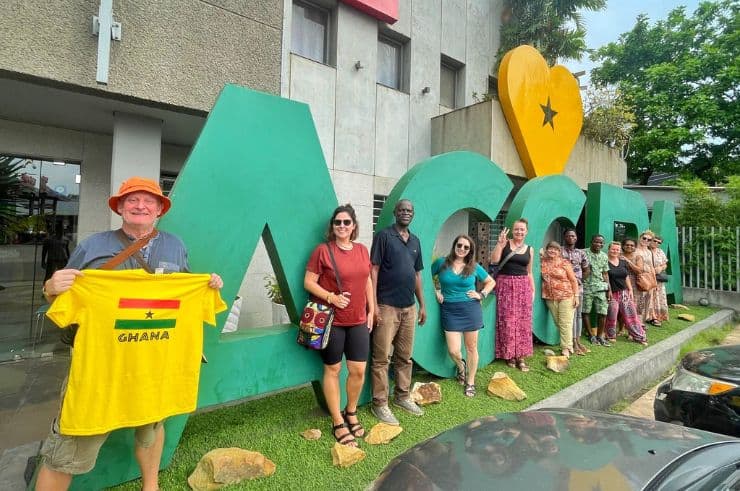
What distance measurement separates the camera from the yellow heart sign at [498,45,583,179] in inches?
323

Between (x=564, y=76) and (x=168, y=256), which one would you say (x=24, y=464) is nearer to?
(x=168, y=256)

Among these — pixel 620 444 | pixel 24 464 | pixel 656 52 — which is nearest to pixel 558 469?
pixel 620 444

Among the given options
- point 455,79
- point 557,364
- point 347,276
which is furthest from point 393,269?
point 455,79

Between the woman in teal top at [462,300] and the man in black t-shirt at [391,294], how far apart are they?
709mm

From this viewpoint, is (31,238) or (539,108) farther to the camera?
(539,108)

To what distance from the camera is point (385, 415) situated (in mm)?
3494

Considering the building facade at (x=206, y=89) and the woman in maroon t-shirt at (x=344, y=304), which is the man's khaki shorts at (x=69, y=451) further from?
the building facade at (x=206, y=89)

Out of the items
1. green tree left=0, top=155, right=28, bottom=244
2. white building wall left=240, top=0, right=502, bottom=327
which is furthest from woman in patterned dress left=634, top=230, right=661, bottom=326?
green tree left=0, top=155, right=28, bottom=244

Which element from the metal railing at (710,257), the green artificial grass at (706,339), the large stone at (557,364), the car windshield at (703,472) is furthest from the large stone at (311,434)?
the metal railing at (710,257)

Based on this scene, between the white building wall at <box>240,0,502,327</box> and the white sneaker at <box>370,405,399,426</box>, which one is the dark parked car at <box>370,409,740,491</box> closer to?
the white sneaker at <box>370,405,399,426</box>

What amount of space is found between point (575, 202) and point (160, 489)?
6.70m

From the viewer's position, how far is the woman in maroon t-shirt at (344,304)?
3.10m

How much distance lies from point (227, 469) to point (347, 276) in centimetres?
153

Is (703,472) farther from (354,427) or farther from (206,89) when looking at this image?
(206,89)
